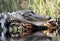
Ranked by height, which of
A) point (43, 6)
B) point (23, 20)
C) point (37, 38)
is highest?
point (43, 6)

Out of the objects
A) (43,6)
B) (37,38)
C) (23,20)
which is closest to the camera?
(37,38)

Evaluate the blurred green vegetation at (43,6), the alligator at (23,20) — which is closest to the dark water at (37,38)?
the alligator at (23,20)

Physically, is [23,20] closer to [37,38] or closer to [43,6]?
[37,38]

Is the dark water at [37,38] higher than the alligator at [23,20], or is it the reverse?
the alligator at [23,20]

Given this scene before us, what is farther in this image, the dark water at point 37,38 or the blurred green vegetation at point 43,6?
the blurred green vegetation at point 43,6

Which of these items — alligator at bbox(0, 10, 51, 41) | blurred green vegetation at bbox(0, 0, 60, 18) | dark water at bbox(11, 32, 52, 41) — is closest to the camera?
dark water at bbox(11, 32, 52, 41)

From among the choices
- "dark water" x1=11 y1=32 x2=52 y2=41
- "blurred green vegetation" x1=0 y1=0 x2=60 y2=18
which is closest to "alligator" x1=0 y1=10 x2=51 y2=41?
"dark water" x1=11 y1=32 x2=52 y2=41

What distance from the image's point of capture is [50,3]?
3.85 meters

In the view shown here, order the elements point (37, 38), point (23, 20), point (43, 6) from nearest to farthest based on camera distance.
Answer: point (37, 38) → point (23, 20) → point (43, 6)

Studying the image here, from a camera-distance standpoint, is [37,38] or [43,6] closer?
[37,38]

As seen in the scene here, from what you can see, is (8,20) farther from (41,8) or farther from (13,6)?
(13,6)

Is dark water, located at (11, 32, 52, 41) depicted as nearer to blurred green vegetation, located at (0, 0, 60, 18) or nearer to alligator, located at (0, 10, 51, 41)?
alligator, located at (0, 10, 51, 41)

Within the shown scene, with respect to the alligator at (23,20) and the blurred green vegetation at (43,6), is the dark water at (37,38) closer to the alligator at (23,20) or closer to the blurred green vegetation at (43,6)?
the alligator at (23,20)

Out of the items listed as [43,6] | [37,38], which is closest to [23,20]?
[37,38]
